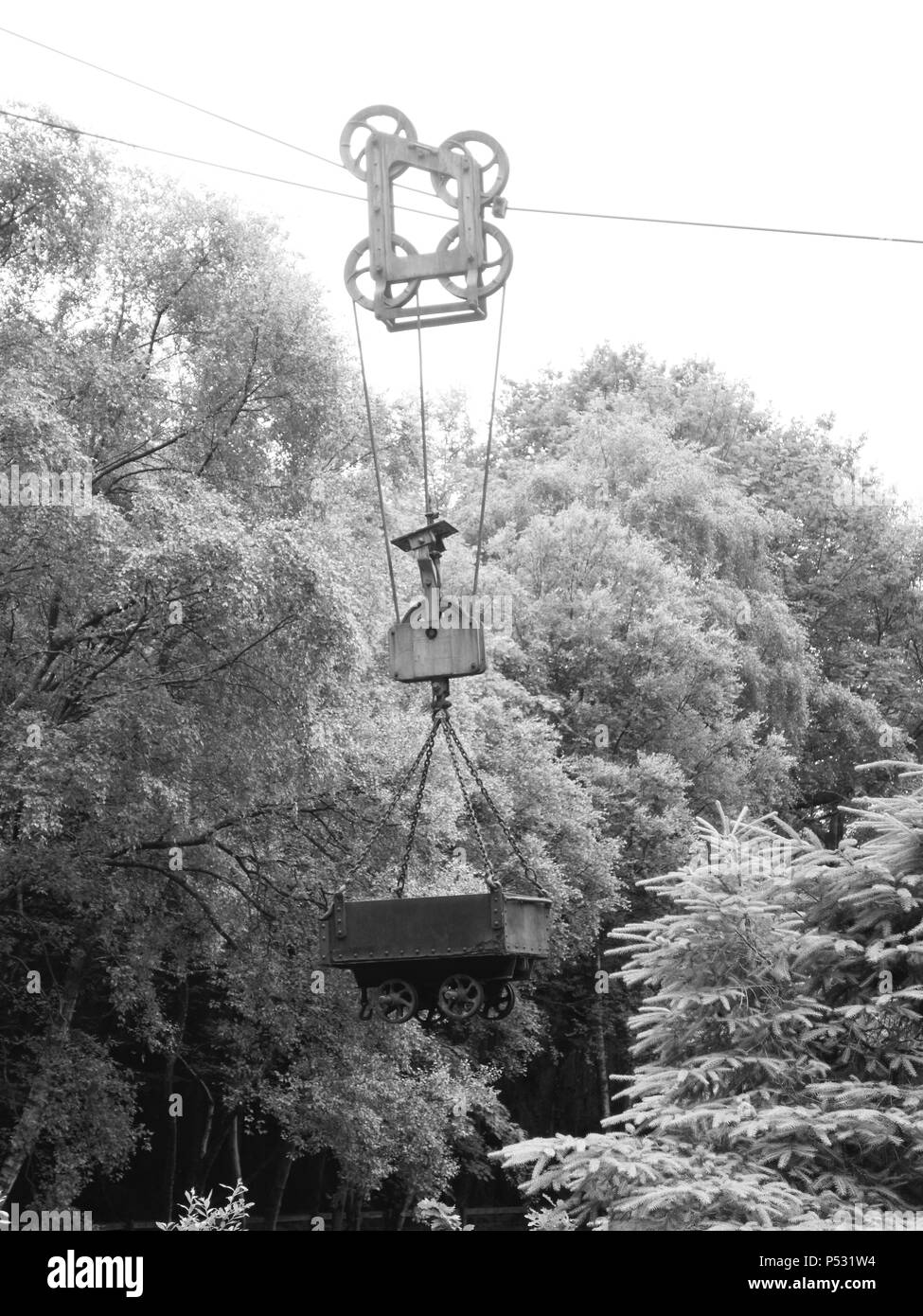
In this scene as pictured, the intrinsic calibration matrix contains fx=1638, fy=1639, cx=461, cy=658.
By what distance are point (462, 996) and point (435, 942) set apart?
1.40ft

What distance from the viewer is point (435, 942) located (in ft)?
22.1

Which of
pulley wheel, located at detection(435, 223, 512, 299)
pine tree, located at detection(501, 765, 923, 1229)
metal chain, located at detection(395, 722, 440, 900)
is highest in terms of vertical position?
pulley wheel, located at detection(435, 223, 512, 299)

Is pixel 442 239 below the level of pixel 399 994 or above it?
above

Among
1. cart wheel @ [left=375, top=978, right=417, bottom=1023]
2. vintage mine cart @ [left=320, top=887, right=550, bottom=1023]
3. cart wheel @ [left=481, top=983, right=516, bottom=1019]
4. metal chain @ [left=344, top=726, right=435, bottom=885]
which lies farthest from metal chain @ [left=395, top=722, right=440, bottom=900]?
cart wheel @ [left=481, top=983, right=516, bottom=1019]

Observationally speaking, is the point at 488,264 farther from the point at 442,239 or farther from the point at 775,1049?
the point at 775,1049

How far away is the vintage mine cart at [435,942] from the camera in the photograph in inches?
264

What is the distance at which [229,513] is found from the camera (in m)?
14.5

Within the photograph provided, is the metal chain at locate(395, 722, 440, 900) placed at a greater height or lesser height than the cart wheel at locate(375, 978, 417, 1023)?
greater

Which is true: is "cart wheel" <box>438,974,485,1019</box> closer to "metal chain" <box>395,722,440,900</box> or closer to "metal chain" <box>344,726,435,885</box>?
"metal chain" <box>395,722,440,900</box>

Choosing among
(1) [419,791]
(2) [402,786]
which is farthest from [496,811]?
(1) [419,791]

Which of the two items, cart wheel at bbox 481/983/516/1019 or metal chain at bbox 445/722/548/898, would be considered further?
cart wheel at bbox 481/983/516/1019

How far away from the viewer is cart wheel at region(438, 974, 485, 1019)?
6965 millimetres
